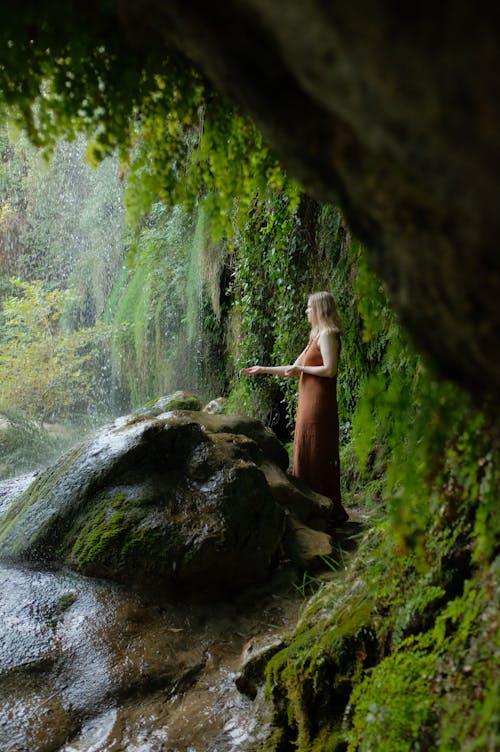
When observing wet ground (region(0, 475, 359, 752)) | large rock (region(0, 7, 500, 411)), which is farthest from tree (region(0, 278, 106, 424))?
large rock (region(0, 7, 500, 411))

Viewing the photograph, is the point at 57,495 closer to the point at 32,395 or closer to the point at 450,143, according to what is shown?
the point at 450,143

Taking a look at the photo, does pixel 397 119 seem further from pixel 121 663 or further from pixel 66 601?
pixel 66 601

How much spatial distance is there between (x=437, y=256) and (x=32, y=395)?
45.6ft

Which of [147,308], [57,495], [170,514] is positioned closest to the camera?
[170,514]

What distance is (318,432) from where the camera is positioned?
6145 mm

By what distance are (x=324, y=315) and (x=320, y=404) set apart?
81 cm

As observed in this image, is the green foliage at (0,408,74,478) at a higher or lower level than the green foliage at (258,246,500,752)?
lower

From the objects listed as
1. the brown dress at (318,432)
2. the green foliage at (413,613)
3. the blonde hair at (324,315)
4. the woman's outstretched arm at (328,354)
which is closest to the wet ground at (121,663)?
the green foliage at (413,613)

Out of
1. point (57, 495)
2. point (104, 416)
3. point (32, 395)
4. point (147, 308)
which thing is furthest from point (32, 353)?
point (57, 495)

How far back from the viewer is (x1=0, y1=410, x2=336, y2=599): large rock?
4.44m

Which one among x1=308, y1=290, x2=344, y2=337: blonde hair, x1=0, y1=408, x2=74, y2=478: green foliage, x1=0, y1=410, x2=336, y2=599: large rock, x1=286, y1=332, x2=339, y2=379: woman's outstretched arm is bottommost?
x1=0, y1=408, x2=74, y2=478: green foliage

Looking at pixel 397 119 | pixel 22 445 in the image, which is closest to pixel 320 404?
pixel 397 119

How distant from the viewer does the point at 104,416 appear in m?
14.0

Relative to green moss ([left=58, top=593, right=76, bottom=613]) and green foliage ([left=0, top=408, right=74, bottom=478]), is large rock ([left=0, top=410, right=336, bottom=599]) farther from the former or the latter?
green foliage ([left=0, top=408, right=74, bottom=478])
